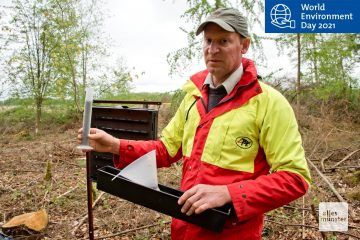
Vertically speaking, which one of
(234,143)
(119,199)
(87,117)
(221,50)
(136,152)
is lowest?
(119,199)

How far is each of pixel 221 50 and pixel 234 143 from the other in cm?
50

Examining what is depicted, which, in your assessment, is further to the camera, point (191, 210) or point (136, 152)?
point (136, 152)

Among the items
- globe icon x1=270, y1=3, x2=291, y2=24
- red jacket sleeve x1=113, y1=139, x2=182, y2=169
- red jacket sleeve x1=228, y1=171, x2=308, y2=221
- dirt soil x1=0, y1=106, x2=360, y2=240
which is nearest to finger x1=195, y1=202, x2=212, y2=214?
red jacket sleeve x1=228, y1=171, x2=308, y2=221

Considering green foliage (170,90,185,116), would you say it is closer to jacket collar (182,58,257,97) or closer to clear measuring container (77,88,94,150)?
jacket collar (182,58,257,97)

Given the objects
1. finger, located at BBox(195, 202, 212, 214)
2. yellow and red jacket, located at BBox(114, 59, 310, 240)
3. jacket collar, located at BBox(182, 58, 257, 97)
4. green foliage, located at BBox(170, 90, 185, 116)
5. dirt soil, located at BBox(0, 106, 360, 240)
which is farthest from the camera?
green foliage, located at BBox(170, 90, 185, 116)

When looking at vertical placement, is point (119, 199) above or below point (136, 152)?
below

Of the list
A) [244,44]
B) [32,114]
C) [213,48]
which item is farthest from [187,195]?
[32,114]

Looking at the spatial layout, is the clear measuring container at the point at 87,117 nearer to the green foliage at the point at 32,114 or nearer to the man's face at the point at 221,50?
the man's face at the point at 221,50

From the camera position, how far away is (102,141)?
1931 mm

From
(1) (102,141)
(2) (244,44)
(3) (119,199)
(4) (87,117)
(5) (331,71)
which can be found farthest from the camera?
(5) (331,71)

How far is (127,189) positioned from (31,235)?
11.6 ft

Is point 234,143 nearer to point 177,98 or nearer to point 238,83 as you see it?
point 238,83

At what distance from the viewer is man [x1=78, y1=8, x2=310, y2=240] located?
1.43 m

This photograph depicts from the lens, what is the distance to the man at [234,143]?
4.68 ft
